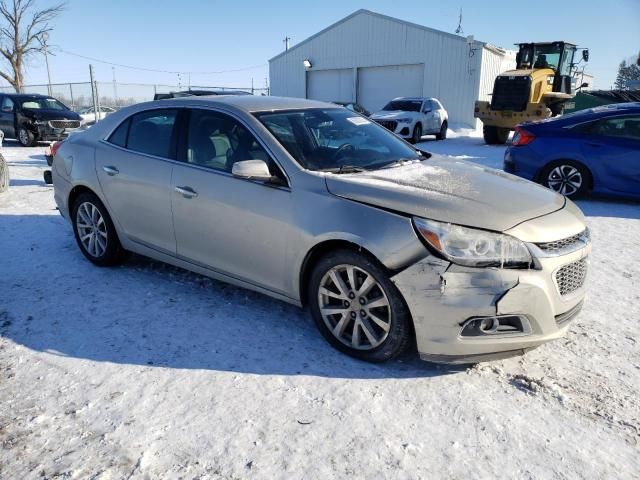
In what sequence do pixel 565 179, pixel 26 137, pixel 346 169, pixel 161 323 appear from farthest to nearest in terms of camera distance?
pixel 26 137
pixel 565 179
pixel 161 323
pixel 346 169

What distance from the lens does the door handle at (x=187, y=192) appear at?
3672 millimetres

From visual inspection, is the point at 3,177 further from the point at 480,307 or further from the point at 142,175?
the point at 480,307

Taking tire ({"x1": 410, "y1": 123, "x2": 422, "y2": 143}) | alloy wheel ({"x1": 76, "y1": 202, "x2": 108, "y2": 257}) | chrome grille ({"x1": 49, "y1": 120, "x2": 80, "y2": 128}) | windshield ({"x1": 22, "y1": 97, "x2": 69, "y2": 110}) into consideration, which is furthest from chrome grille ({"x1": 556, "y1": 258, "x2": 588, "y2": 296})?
windshield ({"x1": 22, "y1": 97, "x2": 69, "y2": 110})

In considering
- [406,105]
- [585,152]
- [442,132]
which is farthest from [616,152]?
[442,132]

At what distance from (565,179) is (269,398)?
21.3ft

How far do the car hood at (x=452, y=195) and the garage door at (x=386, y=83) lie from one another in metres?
23.5

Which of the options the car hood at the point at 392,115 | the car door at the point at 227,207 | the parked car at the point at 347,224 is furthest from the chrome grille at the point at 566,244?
the car hood at the point at 392,115

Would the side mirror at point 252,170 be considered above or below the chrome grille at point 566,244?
above

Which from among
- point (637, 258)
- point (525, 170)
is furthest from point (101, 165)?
point (525, 170)

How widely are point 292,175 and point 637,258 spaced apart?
386 centimetres

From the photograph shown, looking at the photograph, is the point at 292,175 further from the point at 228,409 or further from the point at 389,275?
the point at 228,409

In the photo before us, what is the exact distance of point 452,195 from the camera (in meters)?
2.99

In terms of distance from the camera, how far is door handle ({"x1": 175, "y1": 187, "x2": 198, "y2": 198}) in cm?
367

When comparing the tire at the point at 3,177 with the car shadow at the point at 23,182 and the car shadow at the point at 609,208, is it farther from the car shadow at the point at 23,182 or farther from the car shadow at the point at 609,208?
the car shadow at the point at 609,208
